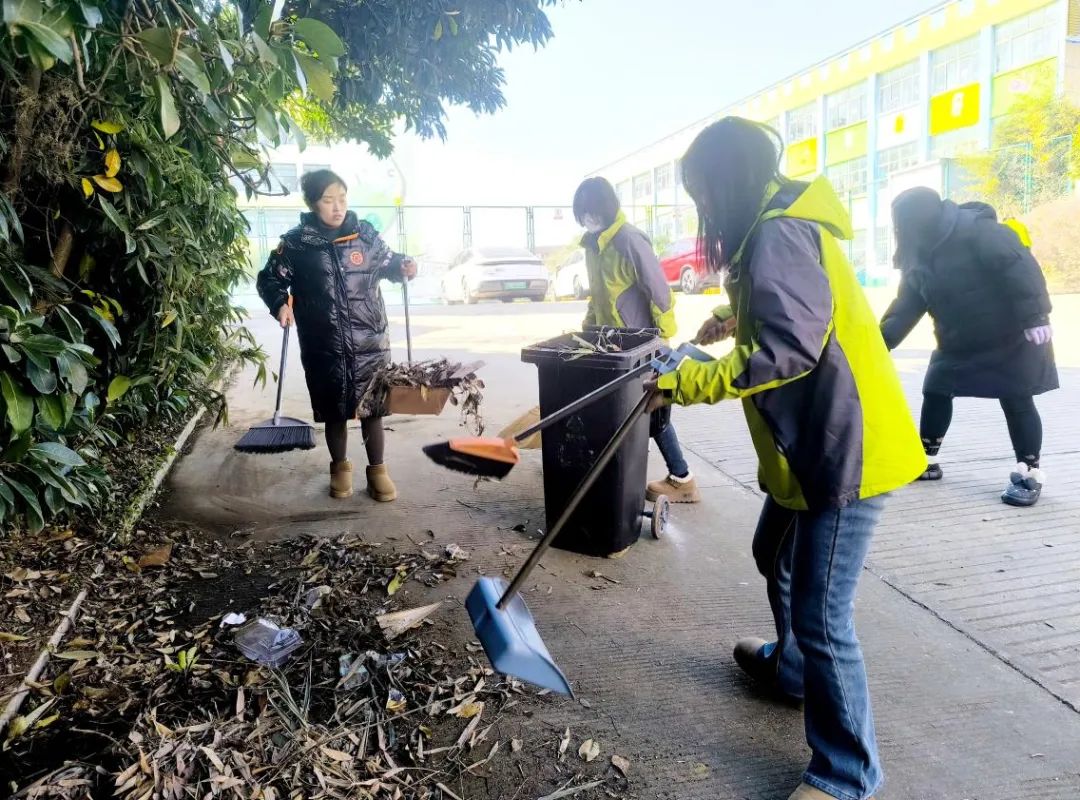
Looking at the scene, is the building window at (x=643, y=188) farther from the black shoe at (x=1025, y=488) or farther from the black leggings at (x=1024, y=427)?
the black shoe at (x=1025, y=488)

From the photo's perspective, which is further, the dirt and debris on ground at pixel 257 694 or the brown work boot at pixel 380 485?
the brown work boot at pixel 380 485

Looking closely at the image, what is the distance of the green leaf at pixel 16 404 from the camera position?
2785 mm

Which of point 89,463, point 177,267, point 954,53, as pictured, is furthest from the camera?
point 954,53

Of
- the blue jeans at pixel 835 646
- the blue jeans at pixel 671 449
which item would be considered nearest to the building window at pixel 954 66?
the blue jeans at pixel 671 449

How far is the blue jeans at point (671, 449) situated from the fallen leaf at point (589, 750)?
2.29 meters

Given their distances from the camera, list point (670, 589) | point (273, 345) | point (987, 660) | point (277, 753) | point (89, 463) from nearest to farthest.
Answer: point (277, 753) < point (987, 660) < point (670, 589) < point (89, 463) < point (273, 345)

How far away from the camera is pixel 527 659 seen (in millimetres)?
2090

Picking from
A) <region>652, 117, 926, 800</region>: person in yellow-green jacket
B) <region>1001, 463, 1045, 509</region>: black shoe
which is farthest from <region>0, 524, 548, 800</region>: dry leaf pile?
<region>1001, 463, 1045, 509</region>: black shoe

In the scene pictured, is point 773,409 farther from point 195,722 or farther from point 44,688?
point 44,688

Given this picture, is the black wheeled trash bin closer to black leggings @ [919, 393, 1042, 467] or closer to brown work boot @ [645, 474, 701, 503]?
brown work boot @ [645, 474, 701, 503]

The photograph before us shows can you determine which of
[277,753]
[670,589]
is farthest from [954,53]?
[277,753]

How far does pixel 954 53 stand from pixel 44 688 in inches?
1221

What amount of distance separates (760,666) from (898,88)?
31.0 meters

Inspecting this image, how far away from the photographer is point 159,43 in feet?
7.27
